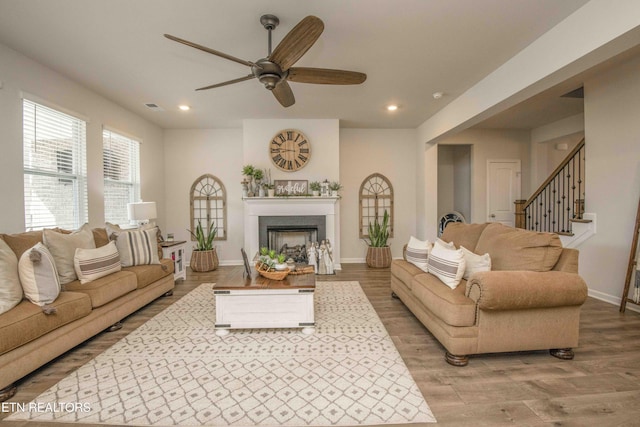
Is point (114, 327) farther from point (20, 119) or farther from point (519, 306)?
point (519, 306)

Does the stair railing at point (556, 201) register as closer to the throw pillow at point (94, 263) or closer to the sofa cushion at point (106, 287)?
the sofa cushion at point (106, 287)

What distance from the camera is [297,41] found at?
1.91m

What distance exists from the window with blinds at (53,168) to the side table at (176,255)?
104cm

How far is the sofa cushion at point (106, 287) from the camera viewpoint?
2498 millimetres

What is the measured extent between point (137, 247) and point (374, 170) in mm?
4372


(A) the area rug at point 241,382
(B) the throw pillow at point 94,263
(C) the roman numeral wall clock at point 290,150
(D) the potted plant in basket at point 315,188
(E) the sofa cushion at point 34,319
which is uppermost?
(C) the roman numeral wall clock at point 290,150

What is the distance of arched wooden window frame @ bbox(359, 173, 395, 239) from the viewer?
19.3 ft

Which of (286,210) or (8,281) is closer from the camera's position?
(8,281)

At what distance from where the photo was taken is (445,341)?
213cm

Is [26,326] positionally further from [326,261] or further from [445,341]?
[326,261]

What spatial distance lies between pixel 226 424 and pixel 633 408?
2.34 m

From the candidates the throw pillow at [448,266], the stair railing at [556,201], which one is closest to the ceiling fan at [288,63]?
the throw pillow at [448,266]

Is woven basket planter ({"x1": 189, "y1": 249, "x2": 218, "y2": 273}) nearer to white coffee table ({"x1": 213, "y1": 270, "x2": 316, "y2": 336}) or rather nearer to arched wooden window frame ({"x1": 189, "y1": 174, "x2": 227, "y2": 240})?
arched wooden window frame ({"x1": 189, "y1": 174, "x2": 227, "y2": 240})

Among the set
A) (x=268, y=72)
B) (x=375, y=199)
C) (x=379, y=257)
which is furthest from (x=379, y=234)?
(x=268, y=72)
